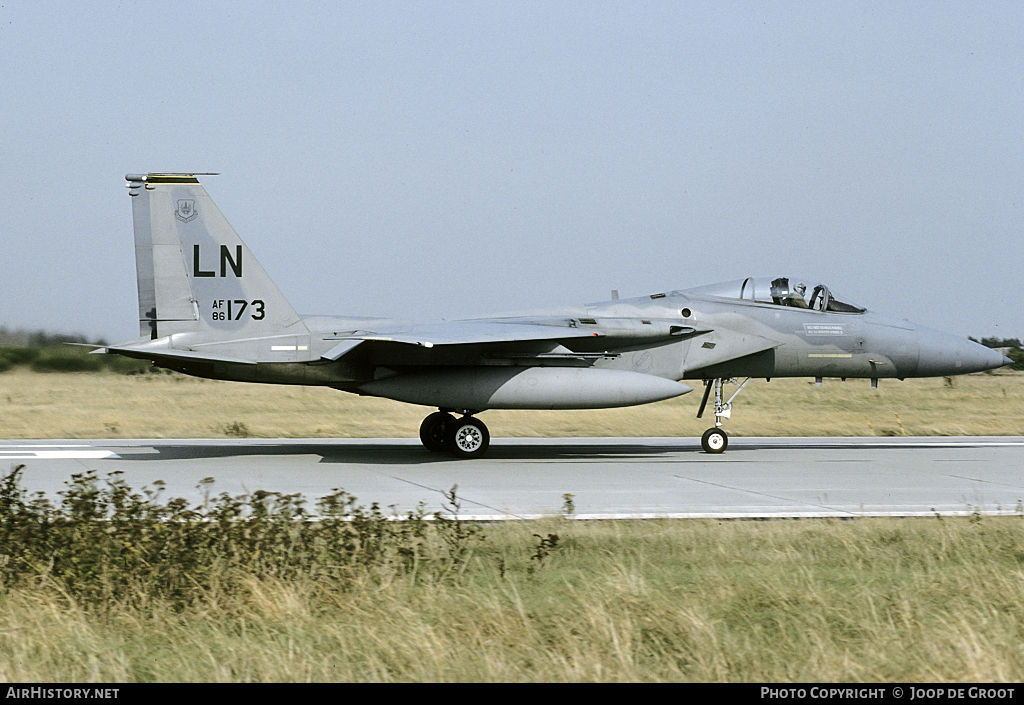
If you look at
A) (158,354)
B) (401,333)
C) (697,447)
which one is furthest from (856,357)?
(158,354)

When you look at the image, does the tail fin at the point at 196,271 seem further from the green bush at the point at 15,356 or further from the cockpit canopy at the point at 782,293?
the green bush at the point at 15,356

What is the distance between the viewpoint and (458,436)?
1568cm

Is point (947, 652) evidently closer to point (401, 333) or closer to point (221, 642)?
point (221, 642)

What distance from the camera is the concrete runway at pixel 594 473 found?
1019 cm

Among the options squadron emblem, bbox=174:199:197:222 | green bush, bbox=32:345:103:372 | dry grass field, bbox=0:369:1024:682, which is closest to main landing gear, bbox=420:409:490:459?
squadron emblem, bbox=174:199:197:222

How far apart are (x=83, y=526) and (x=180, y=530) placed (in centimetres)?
68

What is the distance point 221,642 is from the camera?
15.9 ft

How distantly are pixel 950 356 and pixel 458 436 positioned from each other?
867cm

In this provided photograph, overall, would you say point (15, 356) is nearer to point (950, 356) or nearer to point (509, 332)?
point (509, 332)

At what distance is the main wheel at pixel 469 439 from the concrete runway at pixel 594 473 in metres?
0.26

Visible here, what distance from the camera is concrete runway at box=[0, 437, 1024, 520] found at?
10.2 meters

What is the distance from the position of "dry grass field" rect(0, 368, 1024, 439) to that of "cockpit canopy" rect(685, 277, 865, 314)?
632cm

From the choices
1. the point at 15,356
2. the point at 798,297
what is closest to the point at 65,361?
the point at 15,356

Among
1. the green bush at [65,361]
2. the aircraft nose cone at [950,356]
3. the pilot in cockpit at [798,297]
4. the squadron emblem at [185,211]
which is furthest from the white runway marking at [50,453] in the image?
the aircraft nose cone at [950,356]
